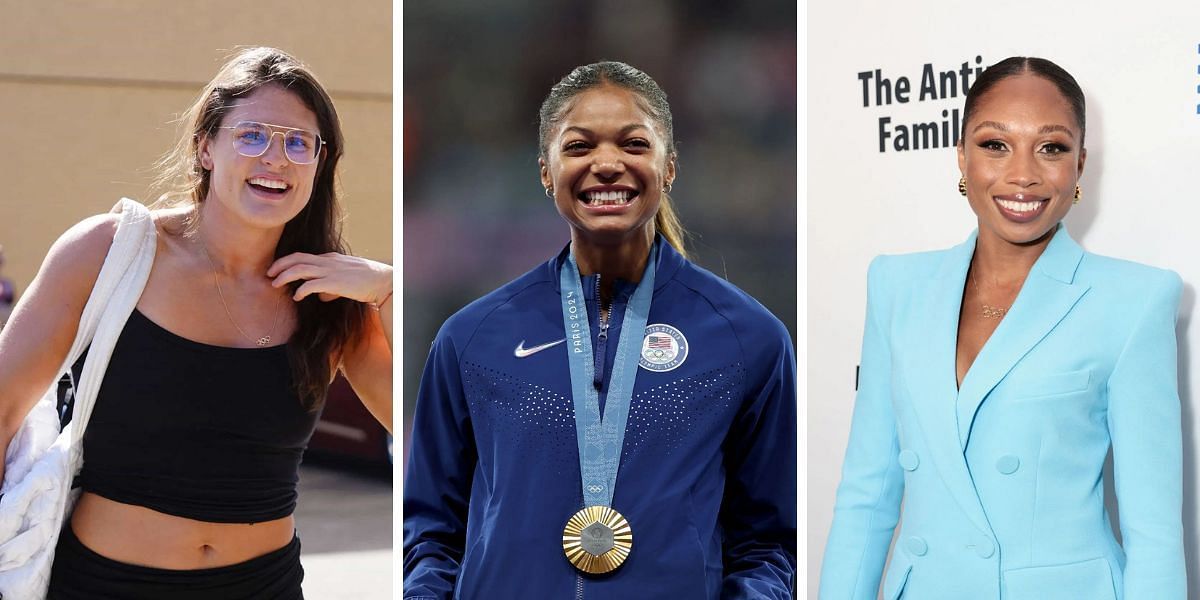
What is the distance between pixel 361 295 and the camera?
9.14 feet

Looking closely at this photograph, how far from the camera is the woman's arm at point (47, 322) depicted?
8.36ft

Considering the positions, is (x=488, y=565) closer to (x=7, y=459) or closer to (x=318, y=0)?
(x=7, y=459)

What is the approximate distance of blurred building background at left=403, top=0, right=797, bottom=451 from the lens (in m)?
2.82

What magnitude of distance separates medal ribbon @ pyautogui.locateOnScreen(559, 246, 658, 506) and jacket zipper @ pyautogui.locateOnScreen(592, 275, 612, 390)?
0.04 feet

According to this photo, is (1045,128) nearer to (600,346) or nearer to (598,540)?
(600,346)

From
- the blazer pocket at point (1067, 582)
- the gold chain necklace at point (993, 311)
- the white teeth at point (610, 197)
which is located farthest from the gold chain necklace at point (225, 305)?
the blazer pocket at point (1067, 582)

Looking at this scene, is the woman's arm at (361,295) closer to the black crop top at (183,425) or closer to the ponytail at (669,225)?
the black crop top at (183,425)

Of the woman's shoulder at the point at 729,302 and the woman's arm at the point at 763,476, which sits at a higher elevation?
the woman's shoulder at the point at 729,302

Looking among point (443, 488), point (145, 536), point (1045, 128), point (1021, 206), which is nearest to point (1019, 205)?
point (1021, 206)

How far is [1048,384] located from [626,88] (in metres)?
1.05

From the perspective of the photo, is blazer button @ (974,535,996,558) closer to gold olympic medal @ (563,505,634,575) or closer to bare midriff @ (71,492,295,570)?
gold olympic medal @ (563,505,634,575)

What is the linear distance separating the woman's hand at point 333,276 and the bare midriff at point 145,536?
0.56 m

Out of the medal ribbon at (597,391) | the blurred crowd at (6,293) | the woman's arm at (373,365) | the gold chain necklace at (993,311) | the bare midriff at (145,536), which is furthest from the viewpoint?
the blurred crowd at (6,293)

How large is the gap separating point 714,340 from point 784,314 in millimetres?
296
